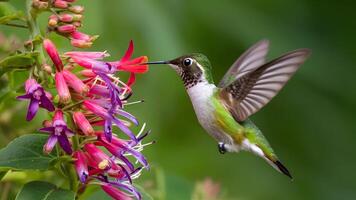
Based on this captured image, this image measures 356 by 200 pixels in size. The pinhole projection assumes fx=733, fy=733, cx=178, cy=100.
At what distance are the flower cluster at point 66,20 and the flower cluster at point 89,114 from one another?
0.23 feet

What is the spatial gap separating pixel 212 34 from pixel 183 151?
1.02 meters

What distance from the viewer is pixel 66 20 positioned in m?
3.05

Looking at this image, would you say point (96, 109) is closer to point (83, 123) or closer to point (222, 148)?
point (83, 123)

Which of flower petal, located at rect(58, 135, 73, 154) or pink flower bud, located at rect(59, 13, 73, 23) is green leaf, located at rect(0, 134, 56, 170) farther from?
pink flower bud, located at rect(59, 13, 73, 23)

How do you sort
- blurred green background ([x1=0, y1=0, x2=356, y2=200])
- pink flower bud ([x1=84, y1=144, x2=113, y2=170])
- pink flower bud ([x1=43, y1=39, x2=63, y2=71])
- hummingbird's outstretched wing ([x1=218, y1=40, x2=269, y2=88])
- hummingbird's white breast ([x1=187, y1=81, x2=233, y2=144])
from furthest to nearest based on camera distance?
blurred green background ([x1=0, y1=0, x2=356, y2=200]), hummingbird's outstretched wing ([x1=218, y1=40, x2=269, y2=88]), hummingbird's white breast ([x1=187, y1=81, x2=233, y2=144]), pink flower bud ([x1=84, y1=144, x2=113, y2=170]), pink flower bud ([x1=43, y1=39, x2=63, y2=71])

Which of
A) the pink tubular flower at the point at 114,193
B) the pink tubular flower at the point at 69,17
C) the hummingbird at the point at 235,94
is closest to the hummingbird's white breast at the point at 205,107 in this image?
the hummingbird at the point at 235,94

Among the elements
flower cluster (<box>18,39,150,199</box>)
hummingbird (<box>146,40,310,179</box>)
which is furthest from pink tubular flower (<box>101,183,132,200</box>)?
hummingbird (<box>146,40,310,179</box>)

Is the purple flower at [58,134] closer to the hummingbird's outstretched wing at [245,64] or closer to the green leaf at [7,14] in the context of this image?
the green leaf at [7,14]

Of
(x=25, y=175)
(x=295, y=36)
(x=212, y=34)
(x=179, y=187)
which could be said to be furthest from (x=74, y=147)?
(x=295, y=36)

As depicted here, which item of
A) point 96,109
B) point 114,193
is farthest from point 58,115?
point 114,193

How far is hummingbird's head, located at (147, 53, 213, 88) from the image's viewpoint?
4.21 metres

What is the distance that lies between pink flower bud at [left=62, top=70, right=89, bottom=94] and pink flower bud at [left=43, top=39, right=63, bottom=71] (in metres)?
0.03

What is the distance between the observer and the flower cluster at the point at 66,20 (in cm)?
301

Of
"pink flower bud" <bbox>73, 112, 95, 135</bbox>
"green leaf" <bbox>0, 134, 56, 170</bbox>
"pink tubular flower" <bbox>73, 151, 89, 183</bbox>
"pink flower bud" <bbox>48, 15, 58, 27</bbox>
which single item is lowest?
"green leaf" <bbox>0, 134, 56, 170</bbox>
